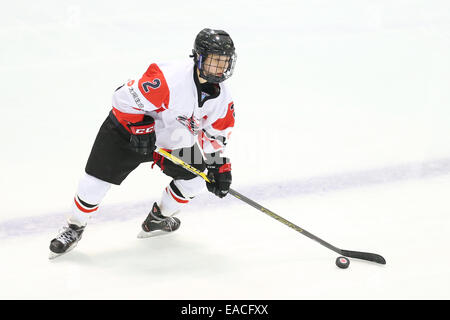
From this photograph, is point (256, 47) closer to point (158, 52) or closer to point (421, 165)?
point (158, 52)

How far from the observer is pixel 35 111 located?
3.63 m

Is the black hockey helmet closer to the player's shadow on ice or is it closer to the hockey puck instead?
the player's shadow on ice

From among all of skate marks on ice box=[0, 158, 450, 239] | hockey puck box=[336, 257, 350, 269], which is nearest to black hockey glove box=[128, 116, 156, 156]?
skate marks on ice box=[0, 158, 450, 239]

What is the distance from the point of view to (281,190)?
10.3 ft

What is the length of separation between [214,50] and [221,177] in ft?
2.13

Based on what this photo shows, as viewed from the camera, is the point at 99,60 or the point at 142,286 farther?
the point at 99,60

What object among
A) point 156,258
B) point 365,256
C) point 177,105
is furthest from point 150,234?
point 365,256

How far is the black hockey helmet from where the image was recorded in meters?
2.07

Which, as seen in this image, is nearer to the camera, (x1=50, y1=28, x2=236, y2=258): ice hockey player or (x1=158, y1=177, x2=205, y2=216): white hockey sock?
(x1=50, y1=28, x2=236, y2=258): ice hockey player

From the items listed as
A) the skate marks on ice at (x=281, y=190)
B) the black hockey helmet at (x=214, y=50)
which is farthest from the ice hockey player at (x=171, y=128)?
the skate marks on ice at (x=281, y=190)

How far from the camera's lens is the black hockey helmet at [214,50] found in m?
2.07

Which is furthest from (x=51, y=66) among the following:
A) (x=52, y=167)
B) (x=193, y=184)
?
(x=193, y=184)

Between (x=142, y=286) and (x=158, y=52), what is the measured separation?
2581mm

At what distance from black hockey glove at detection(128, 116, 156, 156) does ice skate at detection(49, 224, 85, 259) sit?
2.02 feet
